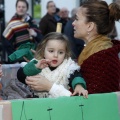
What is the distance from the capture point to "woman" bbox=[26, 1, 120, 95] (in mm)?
3258

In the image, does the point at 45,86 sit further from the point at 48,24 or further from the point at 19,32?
the point at 48,24

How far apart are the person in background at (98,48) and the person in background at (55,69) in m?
0.09

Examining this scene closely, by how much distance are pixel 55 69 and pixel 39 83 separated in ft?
0.73

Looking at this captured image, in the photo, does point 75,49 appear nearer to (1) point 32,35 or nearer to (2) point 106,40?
(1) point 32,35

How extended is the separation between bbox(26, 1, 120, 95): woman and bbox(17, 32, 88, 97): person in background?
1.6 inches

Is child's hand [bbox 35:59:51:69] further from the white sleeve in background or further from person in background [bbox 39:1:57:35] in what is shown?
person in background [bbox 39:1:57:35]

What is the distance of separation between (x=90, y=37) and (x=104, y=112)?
2.74ft

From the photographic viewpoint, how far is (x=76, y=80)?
10.5 feet

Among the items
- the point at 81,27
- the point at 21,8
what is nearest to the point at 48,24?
the point at 21,8

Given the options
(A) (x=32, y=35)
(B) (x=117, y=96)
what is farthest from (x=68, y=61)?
(A) (x=32, y=35)

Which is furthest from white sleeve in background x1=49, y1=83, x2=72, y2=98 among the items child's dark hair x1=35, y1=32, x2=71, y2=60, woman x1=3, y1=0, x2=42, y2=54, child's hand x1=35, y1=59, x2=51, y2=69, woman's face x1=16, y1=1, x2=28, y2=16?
woman's face x1=16, y1=1, x2=28, y2=16

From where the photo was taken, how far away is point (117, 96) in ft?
9.63

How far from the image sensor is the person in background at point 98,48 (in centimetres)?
327

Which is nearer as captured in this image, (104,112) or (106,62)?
(104,112)
